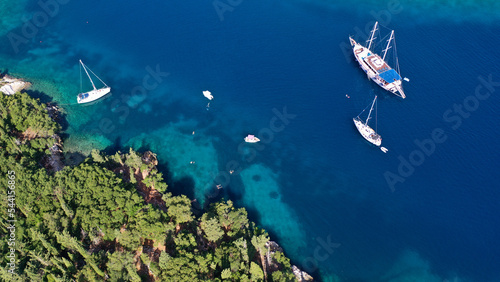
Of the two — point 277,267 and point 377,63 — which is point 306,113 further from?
point 277,267

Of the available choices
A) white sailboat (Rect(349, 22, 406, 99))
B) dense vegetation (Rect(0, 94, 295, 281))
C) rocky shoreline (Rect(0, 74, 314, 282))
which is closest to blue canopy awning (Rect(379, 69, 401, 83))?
white sailboat (Rect(349, 22, 406, 99))

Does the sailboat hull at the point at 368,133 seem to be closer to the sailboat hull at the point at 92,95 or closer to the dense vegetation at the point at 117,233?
the dense vegetation at the point at 117,233

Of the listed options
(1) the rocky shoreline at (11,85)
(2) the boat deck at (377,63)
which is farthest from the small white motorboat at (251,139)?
(1) the rocky shoreline at (11,85)

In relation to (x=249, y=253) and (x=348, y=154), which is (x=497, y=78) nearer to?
(x=348, y=154)

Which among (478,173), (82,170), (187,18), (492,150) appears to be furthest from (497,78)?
(82,170)

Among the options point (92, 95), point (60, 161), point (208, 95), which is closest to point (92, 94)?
point (92, 95)

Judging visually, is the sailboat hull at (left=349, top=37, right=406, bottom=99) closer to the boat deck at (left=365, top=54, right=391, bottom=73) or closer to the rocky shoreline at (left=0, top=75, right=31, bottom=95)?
the boat deck at (left=365, top=54, right=391, bottom=73)
